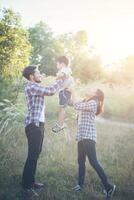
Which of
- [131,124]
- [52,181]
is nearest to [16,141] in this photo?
[52,181]

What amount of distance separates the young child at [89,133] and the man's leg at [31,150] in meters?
0.82

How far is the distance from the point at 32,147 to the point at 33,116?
0.52m

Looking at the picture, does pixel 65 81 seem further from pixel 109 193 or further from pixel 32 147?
pixel 109 193

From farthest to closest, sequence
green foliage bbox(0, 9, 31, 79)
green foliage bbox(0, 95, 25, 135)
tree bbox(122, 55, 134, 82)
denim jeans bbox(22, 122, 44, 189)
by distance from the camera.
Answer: tree bbox(122, 55, 134, 82)
green foliage bbox(0, 9, 31, 79)
green foliage bbox(0, 95, 25, 135)
denim jeans bbox(22, 122, 44, 189)

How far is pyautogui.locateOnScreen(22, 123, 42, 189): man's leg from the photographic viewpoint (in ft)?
19.5

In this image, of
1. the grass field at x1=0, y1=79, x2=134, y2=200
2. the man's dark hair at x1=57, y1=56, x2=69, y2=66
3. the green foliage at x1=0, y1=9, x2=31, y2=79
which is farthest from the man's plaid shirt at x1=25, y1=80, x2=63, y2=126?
the green foliage at x1=0, y1=9, x2=31, y2=79

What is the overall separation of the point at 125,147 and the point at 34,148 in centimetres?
475

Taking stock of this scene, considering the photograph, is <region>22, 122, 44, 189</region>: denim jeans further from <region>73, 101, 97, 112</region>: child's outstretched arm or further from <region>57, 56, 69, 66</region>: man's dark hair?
<region>57, 56, 69, 66</region>: man's dark hair

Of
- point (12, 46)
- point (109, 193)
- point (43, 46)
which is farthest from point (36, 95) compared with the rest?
point (43, 46)

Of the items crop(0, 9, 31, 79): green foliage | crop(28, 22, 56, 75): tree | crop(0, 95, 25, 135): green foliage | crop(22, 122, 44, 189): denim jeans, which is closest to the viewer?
crop(22, 122, 44, 189): denim jeans

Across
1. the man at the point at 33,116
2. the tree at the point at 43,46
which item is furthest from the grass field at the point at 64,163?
the tree at the point at 43,46

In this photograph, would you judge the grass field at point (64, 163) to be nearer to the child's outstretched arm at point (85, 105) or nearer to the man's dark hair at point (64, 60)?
the child's outstretched arm at point (85, 105)

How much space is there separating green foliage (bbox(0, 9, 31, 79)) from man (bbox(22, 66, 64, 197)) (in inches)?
175

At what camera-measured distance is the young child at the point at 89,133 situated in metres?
6.27
